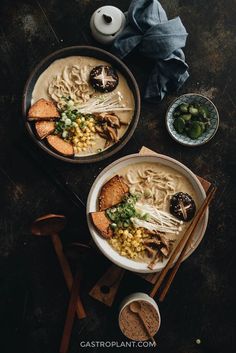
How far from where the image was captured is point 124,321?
13.1 feet

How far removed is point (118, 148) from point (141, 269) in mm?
1085

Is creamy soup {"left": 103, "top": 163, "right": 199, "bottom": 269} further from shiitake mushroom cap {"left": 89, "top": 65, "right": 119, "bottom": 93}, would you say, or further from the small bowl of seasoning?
shiitake mushroom cap {"left": 89, "top": 65, "right": 119, "bottom": 93}

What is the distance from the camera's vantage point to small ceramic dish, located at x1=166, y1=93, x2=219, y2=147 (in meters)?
4.23

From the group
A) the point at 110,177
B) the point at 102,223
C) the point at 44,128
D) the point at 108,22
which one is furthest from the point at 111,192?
the point at 108,22

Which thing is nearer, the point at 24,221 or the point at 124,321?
the point at 124,321

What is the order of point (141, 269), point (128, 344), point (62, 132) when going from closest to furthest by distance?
point (141, 269)
point (62, 132)
point (128, 344)

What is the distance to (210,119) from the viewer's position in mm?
4273

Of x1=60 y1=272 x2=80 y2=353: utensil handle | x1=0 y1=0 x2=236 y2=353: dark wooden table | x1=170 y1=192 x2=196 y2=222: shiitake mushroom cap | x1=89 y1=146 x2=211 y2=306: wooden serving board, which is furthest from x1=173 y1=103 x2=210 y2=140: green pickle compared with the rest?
x1=60 y1=272 x2=80 y2=353: utensil handle

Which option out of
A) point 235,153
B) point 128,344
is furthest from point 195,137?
point 128,344

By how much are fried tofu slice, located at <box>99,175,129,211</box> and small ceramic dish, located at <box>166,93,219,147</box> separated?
758 mm

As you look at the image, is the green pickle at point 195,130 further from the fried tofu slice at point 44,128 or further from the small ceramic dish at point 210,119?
the fried tofu slice at point 44,128

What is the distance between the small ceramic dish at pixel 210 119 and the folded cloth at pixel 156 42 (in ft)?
0.57

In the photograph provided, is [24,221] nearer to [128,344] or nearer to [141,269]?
[141,269]

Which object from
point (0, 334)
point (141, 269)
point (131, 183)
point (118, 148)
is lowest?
point (0, 334)
